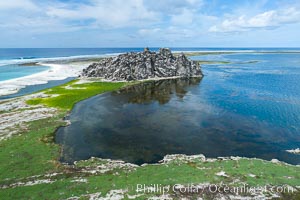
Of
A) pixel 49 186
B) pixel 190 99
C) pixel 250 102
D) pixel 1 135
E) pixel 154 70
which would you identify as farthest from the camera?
pixel 154 70

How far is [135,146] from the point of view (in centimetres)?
3947

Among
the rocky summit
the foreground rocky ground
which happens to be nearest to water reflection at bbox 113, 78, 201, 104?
the rocky summit

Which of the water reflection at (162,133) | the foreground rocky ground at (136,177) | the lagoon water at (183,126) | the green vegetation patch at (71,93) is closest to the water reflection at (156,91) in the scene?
the lagoon water at (183,126)

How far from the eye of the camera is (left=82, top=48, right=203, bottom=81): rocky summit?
110 m

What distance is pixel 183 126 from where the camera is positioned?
48.3 m

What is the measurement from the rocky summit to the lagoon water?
31.2 meters

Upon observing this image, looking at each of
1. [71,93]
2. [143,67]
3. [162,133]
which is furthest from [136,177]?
[143,67]

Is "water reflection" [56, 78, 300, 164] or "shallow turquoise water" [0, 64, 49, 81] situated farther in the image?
"shallow turquoise water" [0, 64, 49, 81]

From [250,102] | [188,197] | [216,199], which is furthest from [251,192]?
[250,102]

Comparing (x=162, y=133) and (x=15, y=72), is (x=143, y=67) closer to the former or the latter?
(x=162, y=133)

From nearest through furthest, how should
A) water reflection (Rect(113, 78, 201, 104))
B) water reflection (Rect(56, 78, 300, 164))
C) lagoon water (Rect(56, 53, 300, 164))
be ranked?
1. water reflection (Rect(56, 78, 300, 164))
2. lagoon water (Rect(56, 53, 300, 164))
3. water reflection (Rect(113, 78, 201, 104))

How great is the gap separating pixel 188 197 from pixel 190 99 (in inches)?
1914

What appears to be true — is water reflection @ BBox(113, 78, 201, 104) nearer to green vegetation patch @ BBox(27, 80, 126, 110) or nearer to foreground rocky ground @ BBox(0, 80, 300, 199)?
green vegetation patch @ BBox(27, 80, 126, 110)

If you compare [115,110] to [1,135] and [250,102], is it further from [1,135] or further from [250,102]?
[250,102]
